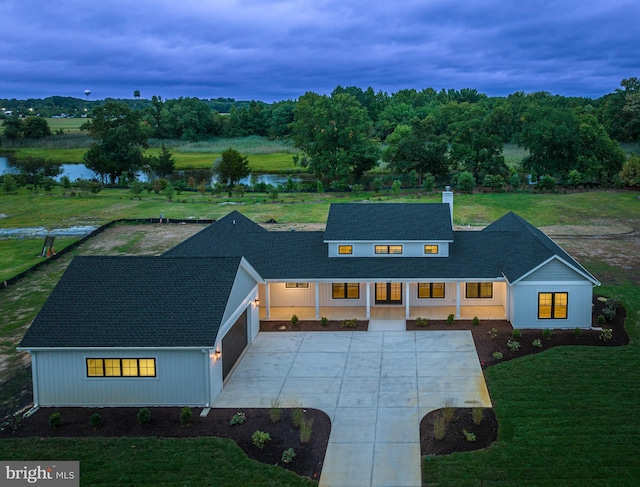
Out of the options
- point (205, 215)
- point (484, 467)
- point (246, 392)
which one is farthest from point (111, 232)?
point (484, 467)

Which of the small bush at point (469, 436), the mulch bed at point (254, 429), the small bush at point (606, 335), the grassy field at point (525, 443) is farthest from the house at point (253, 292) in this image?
the small bush at point (469, 436)

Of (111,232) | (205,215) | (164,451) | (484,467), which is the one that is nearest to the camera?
(484,467)

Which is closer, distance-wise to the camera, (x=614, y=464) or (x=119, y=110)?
(x=614, y=464)

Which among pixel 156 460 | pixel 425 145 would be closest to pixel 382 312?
pixel 156 460

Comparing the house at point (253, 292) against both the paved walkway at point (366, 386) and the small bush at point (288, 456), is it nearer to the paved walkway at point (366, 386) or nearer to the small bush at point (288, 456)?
the paved walkway at point (366, 386)

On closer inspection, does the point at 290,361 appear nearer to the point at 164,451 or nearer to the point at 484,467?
the point at 164,451

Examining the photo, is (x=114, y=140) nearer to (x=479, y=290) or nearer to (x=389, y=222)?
(x=389, y=222)

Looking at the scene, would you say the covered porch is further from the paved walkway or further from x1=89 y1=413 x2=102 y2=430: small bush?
x1=89 y1=413 x2=102 y2=430: small bush
